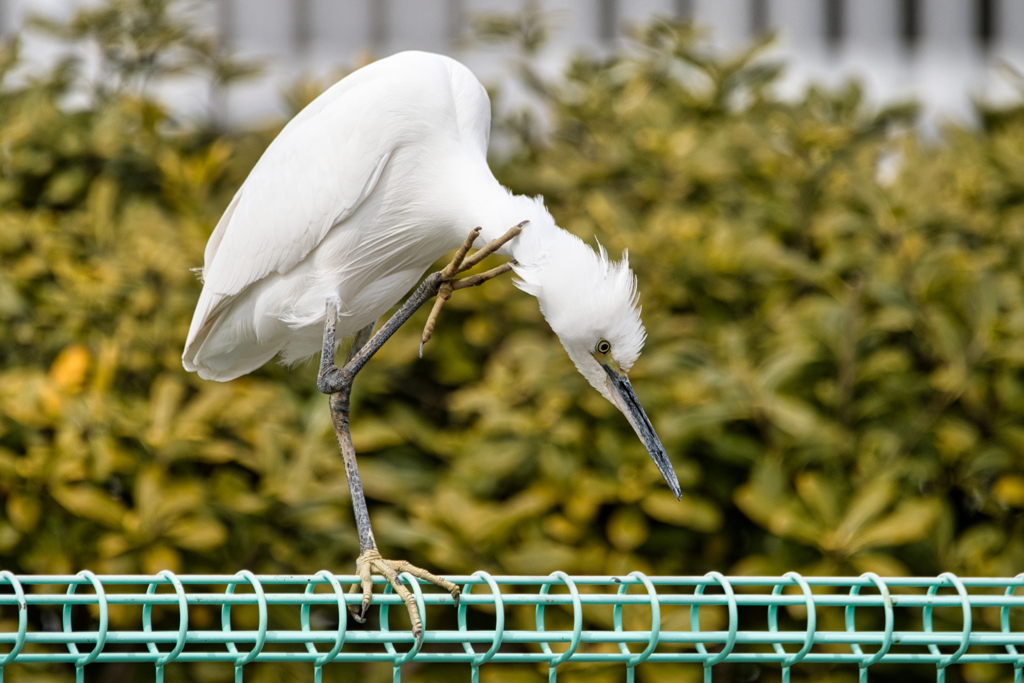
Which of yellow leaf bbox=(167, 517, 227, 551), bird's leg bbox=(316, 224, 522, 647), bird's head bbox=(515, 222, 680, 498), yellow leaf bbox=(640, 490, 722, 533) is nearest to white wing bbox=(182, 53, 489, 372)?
bird's leg bbox=(316, 224, 522, 647)

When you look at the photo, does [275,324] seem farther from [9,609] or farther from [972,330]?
[972,330]

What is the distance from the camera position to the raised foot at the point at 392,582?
1440 millimetres

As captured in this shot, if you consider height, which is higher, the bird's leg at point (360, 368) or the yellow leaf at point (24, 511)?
the bird's leg at point (360, 368)

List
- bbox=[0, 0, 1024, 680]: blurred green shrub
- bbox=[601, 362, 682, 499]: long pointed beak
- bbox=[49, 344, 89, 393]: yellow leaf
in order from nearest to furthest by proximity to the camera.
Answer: bbox=[601, 362, 682, 499]: long pointed beak → bbox=[0, 0, 1024, 680]: blurred green shrub → bbox=[49, 344, 89, 393]: yellow leaf

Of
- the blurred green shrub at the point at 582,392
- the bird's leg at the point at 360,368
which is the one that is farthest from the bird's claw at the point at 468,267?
the blurred green shrub at the point at 582,392

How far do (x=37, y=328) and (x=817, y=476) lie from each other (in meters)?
2.08

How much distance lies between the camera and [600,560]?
7.38ft

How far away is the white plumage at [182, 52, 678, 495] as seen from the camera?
152 cm

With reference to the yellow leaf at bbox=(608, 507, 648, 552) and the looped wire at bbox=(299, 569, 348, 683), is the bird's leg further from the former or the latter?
the yellow leaf at bbox=(608, 507, 648, 552)

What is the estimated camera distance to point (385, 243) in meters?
1.71

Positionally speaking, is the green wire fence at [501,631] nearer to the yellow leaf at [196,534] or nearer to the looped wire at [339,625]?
the looped wire at [339,625]

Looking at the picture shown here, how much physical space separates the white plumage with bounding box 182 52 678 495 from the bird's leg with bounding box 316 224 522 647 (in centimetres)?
6

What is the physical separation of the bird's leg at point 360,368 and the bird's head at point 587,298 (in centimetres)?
7

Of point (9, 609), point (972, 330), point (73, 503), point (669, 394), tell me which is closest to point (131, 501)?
point (73, 503)
